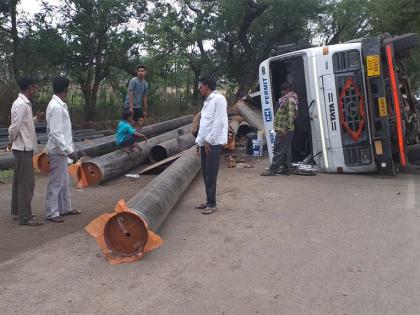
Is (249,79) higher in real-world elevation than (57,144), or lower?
higher

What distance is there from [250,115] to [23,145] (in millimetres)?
9586

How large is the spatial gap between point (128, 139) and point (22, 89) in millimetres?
3671

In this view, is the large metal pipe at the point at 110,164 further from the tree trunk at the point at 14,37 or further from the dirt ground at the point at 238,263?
the tree trunk at the point at 14,37

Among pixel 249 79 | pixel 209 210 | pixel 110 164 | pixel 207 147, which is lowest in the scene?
pixel 209 210

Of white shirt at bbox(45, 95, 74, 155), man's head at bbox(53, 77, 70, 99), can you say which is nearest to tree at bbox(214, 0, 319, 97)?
man's head at bbox(53, 77, 70, 99)

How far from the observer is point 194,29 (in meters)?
22.7

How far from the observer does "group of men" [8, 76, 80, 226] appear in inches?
232

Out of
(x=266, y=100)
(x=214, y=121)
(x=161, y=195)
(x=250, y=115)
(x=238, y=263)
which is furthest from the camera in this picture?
(x=250, y=115)

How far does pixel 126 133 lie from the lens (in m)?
9.48

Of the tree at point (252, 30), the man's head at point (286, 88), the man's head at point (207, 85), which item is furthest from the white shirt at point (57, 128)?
the tree at point (252, 30)

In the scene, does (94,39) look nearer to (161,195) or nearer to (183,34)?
(183,34)

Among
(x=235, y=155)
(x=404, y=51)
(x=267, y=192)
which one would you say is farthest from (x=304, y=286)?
(x=235, y=155)

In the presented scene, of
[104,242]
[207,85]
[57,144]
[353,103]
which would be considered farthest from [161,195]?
[353,103]

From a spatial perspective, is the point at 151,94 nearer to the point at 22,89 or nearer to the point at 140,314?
the point at 22,89
